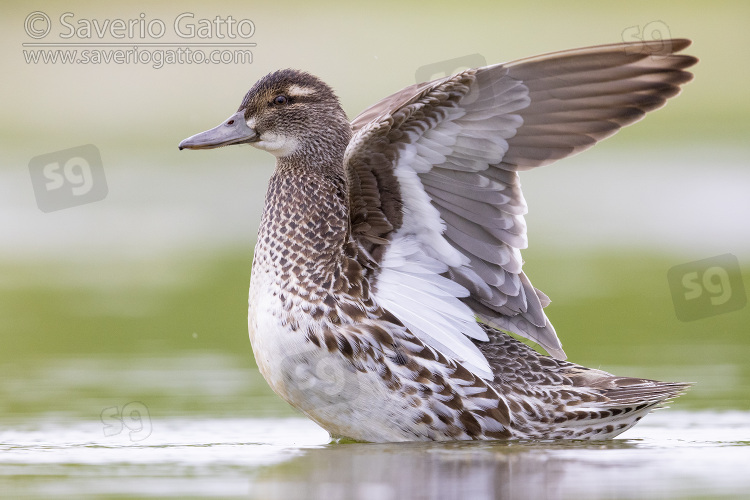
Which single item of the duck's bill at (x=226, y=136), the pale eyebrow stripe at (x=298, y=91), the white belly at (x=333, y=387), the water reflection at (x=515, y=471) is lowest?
the water reflection at (x=515, y=471)

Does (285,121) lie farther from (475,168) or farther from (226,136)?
(475,168)

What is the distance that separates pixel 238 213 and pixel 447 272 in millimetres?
8533

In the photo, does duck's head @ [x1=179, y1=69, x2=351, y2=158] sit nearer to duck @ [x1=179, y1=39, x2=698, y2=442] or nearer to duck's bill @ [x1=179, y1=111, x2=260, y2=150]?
duck's bill @ [x1=179, y1=111, x2=260, y2=150]

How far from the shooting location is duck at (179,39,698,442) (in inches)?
240

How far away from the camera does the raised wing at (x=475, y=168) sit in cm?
603

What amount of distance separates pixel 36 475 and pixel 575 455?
2.24 metres

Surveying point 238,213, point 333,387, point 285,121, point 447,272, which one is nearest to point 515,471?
point 333,387

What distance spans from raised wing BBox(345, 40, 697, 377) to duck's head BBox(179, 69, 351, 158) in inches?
34.8

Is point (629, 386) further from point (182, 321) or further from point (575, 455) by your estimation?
point (182, 321)

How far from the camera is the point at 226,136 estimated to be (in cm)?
711

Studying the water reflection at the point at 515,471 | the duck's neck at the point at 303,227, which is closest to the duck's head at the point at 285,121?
the duck's neck at the point at 303,227

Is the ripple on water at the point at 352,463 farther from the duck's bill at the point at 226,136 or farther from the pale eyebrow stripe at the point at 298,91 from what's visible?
the pale eyebrow stripe at the point at 298,91

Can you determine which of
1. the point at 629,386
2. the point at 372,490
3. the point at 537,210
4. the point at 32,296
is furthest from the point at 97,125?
the point at 372,490

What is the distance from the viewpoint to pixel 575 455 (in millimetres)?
5770
